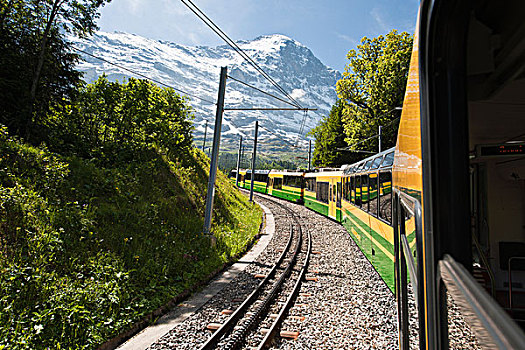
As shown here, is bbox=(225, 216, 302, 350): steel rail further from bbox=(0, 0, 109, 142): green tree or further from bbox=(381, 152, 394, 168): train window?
bbox=(0, 0, 109, 142): green tree

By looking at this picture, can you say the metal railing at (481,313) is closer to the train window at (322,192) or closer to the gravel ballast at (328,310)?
the gravel ballast at (328,310)

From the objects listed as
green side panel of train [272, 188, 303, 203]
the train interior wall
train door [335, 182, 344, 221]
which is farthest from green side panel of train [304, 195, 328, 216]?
the train interior wall

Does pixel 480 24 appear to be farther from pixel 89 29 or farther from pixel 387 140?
pixel 387 140

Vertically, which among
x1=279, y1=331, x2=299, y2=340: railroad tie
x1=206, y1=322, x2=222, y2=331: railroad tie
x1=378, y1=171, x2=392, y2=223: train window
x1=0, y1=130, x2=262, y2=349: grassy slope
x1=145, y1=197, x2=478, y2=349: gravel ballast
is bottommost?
x1=206, y1=322, x2=222, y2=331: railroad tie

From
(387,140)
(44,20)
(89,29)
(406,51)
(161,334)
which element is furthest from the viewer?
(387,140)

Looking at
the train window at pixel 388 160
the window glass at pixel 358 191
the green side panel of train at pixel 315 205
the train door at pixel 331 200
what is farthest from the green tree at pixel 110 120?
the train window at pixel 388 160

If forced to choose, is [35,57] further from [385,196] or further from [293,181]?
[293,181]

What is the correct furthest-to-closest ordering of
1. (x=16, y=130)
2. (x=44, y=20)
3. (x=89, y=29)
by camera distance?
(x=89, y=29) → (x=44, y=20) → (x=16, y=130)

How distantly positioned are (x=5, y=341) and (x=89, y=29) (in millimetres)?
13311

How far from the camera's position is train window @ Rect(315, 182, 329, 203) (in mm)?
19909

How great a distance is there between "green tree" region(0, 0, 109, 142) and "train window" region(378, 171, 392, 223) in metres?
12.4

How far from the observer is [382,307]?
22.6 feet

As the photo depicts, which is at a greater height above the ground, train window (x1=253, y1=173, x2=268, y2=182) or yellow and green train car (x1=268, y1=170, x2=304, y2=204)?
train window (x1=253, y1=173, x2=268, y2=182)

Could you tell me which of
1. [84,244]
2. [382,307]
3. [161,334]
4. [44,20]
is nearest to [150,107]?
[44,20]
